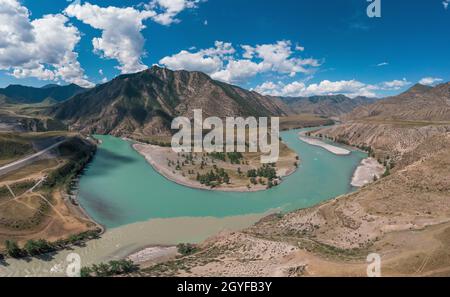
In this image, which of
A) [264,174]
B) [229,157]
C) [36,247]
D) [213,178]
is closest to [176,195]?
[213,178]

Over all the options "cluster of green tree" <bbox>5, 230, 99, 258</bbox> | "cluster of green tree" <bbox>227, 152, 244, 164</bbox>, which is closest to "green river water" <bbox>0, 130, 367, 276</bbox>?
"cluster of green tree" <bbox>5, 230, 99, 258</bbox>

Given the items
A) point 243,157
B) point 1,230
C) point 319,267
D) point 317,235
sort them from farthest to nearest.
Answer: point 243,157, point 1,230, point 317,235, point 319,267

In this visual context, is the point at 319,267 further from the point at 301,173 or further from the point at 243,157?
the point at 243,157

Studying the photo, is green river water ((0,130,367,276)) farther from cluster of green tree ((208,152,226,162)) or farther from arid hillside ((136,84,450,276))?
cluster of green tree ((208,152,226,162))

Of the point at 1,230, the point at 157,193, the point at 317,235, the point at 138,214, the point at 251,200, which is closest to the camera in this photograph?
the point at 317,235

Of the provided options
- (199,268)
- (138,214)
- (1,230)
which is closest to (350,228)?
(199,268)

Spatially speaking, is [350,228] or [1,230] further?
[1,230]
